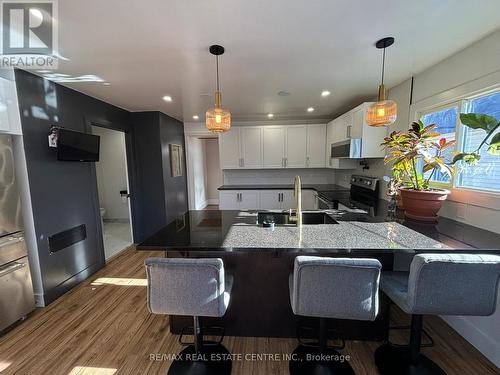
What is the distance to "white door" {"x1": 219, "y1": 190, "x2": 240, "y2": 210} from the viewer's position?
4598mm

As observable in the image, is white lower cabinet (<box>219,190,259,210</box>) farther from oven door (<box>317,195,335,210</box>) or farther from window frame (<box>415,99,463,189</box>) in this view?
window frame (<box>415,99,463,189</box>)

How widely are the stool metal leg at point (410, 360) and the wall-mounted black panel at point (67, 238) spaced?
10.5 ft

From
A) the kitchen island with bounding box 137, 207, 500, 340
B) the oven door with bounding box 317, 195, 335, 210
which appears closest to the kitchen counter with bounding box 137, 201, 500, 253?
the kitchen island with bounding box 137, 207, 500, 340

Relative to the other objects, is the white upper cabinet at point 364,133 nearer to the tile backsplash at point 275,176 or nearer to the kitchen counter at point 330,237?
the kitchen counter at point 330,237

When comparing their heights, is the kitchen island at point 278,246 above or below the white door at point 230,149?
below

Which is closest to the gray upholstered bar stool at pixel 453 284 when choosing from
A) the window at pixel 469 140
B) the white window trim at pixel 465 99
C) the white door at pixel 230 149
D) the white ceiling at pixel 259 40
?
the white window trim at pixel 465 99

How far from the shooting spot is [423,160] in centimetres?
189

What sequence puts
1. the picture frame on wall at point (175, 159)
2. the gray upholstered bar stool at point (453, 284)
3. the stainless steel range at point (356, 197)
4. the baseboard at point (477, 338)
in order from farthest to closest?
the picture frame on wall at point (175, 159) → the stainless steel range at point (356, 197) → the baseboard at point (477, 338) → the gray upholstered bar stool at point (453, 284)

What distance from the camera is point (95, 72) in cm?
221

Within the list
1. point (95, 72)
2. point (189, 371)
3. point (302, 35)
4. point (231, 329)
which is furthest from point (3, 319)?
point (302, 35)

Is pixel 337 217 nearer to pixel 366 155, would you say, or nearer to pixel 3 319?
pixel 366 155

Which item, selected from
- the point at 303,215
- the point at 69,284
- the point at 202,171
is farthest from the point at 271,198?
the point at 69,284

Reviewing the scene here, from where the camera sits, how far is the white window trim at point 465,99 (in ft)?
5.44

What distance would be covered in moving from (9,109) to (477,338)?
4346 mm
